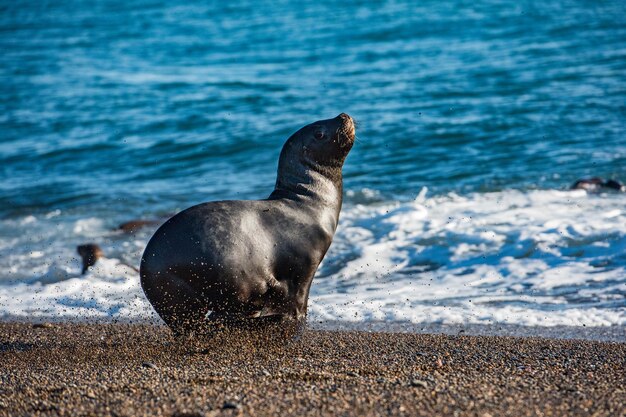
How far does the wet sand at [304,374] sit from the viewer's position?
183 inches

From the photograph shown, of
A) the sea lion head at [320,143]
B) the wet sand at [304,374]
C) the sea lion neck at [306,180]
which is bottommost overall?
the wet sand at [304,374]

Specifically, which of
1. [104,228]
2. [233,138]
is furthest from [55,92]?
[104,228]

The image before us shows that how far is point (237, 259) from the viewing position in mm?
6496

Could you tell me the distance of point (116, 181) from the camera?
16.0 meters

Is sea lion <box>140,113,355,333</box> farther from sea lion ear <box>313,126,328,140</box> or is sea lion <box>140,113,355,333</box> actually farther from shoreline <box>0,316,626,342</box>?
shoreline <box>0,316,626,342</box>

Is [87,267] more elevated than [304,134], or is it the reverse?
[304,134]

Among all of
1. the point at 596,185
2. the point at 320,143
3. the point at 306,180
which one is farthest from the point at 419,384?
the point at 596,185

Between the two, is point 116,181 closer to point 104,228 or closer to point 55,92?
point 104,228

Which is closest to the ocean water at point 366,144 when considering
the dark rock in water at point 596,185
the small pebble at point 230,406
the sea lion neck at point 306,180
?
the dark rock in water at point 596,185

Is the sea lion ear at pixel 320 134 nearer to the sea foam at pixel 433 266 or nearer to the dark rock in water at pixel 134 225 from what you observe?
the sea foam at pixel 433 266

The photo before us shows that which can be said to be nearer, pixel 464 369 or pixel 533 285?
pixel 464 369

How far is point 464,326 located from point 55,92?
18789 mm

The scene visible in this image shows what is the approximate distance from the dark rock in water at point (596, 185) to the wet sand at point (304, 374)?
637cm

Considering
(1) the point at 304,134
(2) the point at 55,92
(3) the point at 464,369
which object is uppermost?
(1) the point at 304,134
